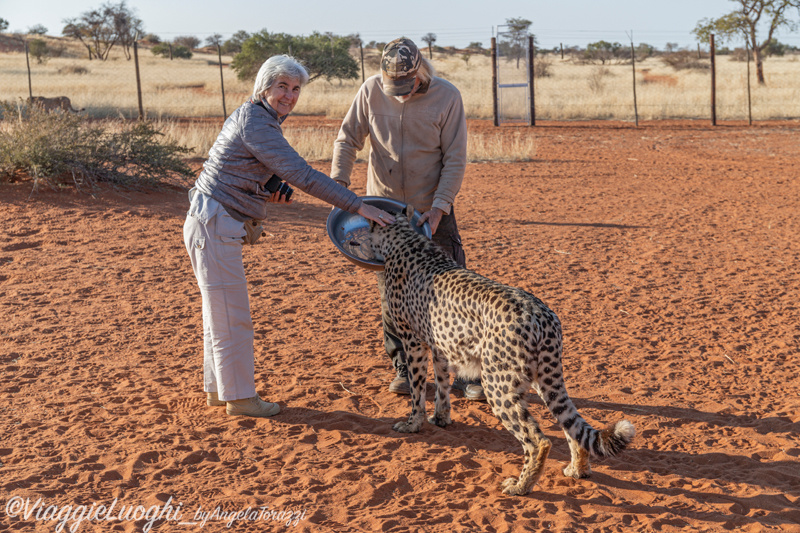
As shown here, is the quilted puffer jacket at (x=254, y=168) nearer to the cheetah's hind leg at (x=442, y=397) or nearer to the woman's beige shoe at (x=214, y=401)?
the cheetah's hind leg at (x=442, y=397)

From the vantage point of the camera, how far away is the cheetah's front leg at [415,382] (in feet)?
14.2

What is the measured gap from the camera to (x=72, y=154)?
1062 cm

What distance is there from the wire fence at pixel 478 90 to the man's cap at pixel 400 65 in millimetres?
13804

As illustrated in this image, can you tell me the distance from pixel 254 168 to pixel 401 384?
178 cm

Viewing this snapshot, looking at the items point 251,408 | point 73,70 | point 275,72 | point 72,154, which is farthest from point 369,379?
point 73,70

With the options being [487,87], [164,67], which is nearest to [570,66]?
[487,87]

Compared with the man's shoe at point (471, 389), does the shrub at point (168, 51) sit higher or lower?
higher

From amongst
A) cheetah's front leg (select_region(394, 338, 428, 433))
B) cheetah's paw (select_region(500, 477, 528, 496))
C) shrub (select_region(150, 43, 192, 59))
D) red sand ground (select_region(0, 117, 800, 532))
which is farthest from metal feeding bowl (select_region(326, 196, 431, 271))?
shrub (select_region(150, 43, 192, 59))

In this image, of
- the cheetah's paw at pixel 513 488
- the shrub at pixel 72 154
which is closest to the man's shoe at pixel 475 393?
the cheetah's paw at pixel 513 488

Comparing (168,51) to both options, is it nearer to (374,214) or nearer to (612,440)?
→ (374,214)

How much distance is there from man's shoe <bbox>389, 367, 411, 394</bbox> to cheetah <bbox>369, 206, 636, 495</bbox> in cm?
62

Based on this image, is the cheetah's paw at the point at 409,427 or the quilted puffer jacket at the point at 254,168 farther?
the cheetah's paw at the point at 409,427

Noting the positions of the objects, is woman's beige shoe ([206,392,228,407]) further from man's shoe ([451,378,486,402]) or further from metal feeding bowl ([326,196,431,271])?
man's shoe ([451,378,486,402])

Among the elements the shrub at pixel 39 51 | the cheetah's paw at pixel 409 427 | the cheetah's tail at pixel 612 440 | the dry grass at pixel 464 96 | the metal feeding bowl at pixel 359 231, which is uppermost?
the shrub at pixel 39 51
